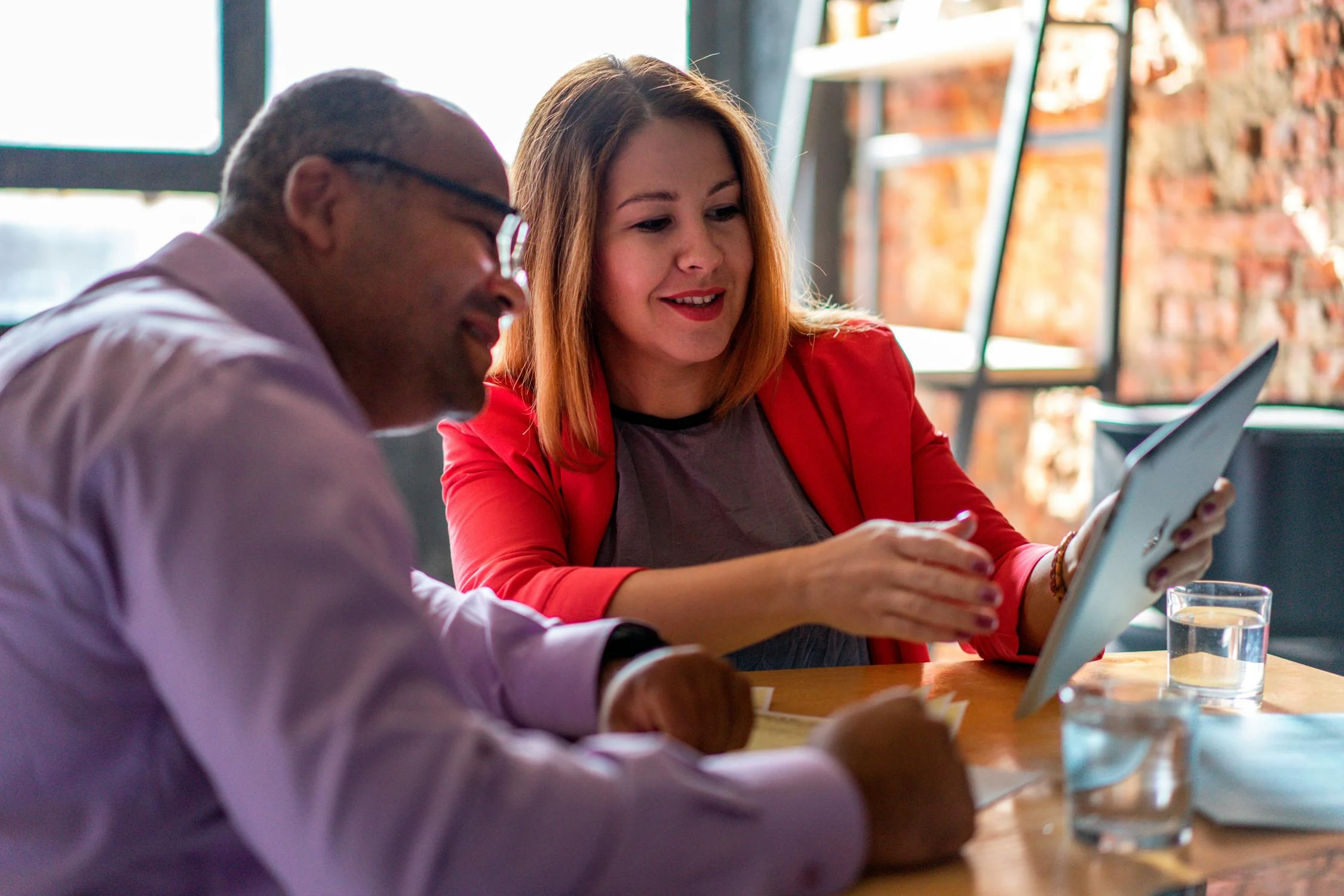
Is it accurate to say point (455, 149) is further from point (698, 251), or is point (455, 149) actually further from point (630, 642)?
point (698, 251)

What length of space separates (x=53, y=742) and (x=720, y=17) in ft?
11.3

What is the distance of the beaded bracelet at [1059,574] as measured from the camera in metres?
1.29

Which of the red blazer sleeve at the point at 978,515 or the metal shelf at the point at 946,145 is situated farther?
the metal shelf at the point at 946,145

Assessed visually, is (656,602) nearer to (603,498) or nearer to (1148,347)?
(603,498)

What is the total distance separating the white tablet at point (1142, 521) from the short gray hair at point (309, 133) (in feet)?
1.80

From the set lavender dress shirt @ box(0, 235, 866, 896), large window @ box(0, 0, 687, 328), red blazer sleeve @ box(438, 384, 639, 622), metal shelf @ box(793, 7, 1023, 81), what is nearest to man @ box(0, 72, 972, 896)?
lavender dress shirt @ box(0, 235, 866, 896)

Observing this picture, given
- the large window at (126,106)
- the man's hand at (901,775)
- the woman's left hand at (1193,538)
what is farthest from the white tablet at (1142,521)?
the large window at (126,106)

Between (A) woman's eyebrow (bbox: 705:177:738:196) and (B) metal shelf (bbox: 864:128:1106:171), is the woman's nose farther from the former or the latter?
(B) metal shelf (bbox: 864:128:1106:171)

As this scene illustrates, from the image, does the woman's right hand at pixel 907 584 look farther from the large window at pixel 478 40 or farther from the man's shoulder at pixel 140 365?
the large window at pixel 478 40

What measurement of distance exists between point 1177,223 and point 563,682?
240cm

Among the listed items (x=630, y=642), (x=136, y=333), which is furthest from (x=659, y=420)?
(x=136, y=333)

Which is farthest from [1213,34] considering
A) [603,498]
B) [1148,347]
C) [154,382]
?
[154,382]

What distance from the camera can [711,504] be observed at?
5.18 ft

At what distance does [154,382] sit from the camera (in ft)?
1.97
